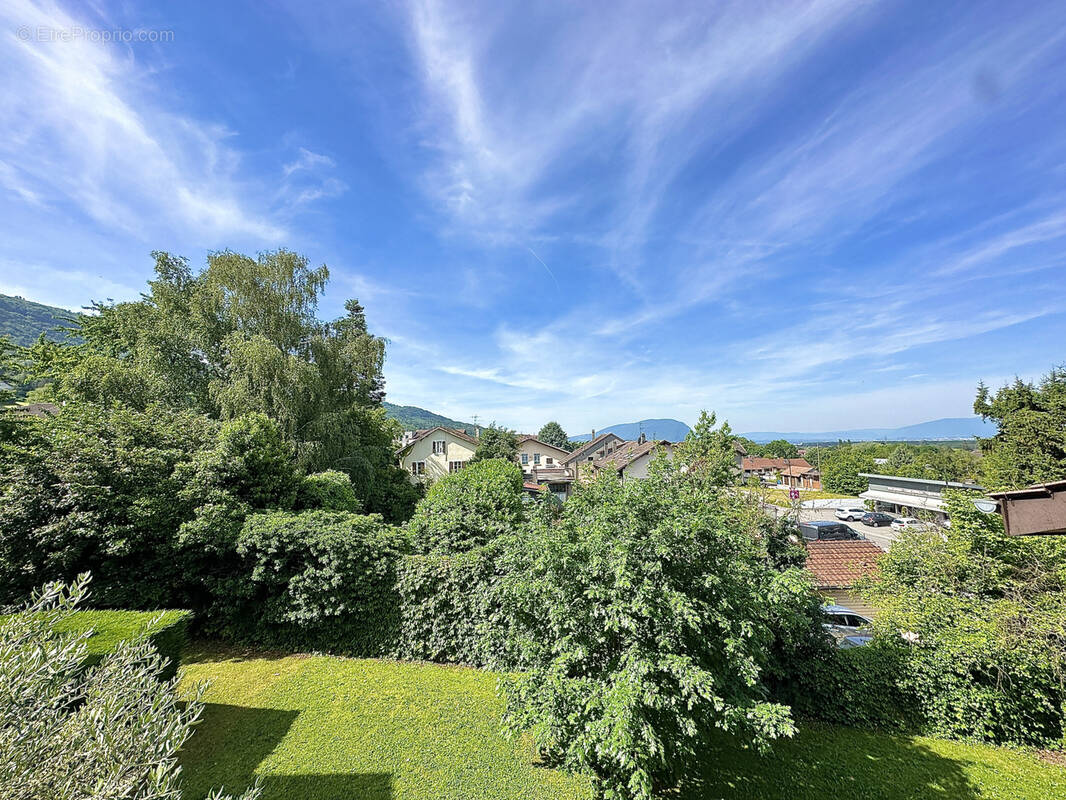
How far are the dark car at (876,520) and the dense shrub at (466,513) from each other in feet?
114

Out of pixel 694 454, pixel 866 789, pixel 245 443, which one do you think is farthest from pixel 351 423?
pixel 866 789

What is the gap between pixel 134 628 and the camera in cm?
601

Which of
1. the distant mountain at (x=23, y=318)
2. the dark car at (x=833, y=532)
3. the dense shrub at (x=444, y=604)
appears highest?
the distant mountain at (x=23, y=318)

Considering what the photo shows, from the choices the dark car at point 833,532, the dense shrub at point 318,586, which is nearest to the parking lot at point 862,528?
the dark car at point 833,532

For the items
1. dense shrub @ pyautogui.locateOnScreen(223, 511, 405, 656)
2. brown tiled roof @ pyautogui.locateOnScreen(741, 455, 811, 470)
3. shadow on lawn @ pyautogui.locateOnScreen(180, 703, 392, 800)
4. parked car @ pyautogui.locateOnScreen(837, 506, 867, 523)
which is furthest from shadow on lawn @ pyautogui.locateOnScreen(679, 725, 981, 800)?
brown tiled roof @ pyautogui.locateOnScreen(741, 455, 811, 470)

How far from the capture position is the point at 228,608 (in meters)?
8.52

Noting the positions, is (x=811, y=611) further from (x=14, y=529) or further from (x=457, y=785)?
(x=14, y=529)

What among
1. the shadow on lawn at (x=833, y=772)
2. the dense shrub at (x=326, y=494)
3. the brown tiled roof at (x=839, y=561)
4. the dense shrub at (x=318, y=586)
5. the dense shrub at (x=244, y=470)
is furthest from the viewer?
the brown tiled roof at (x=839, y=561)

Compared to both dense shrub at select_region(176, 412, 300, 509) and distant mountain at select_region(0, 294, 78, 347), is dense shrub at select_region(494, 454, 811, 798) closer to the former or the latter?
dense shrub at select_region(176, 412, 300, 509)

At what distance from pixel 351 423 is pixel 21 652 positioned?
1802cm

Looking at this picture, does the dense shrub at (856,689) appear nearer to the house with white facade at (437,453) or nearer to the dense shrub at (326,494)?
the dense shrub at (326,494)

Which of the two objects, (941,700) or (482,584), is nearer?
(941,700)

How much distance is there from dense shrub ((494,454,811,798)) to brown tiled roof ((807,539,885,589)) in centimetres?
951

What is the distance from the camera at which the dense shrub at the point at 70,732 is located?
1.92 meters
